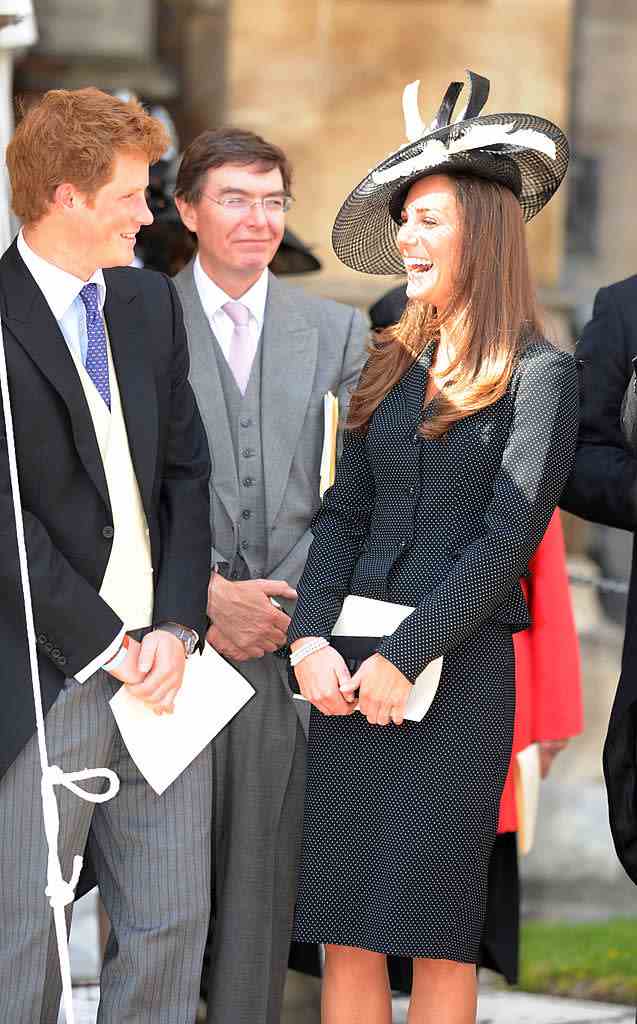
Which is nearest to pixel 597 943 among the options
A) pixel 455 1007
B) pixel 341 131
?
pixel 455 1007

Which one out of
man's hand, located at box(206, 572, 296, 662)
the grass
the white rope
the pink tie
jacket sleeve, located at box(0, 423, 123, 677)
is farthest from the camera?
the grass

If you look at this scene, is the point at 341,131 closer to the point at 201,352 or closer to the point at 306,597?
the point at 201,352

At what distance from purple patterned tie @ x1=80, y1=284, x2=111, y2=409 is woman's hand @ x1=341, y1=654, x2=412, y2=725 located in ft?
2.32

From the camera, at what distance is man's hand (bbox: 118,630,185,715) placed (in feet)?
11.0

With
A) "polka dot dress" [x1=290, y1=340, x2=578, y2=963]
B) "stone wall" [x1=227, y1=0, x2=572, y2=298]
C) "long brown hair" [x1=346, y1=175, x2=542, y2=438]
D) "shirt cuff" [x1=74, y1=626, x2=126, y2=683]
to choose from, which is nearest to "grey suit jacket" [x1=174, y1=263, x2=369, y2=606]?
"polka dot dress" [x1=290, y1=340, x2=578, y2=963]

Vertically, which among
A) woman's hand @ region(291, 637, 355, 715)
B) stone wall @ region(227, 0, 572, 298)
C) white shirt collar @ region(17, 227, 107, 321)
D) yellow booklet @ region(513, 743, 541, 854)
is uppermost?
stone wall @ region(227, 0, 572, 298)

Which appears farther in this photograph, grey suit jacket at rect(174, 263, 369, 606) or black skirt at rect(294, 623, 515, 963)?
grey suit jacket at rect(174, 263, 369, 606)

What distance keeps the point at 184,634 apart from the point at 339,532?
38cm

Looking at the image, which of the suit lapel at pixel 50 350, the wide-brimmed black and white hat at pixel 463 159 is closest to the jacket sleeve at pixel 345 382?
the wide-brimmed black and white hat at pixel 463 159

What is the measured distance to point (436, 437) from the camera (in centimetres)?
342

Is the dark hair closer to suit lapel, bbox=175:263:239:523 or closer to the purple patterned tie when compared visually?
suit lapel, bbox=175:263:239:523

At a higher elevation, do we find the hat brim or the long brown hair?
the hat brim

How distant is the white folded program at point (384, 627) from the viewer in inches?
132

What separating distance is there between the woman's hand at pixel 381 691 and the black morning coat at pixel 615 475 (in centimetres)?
49
